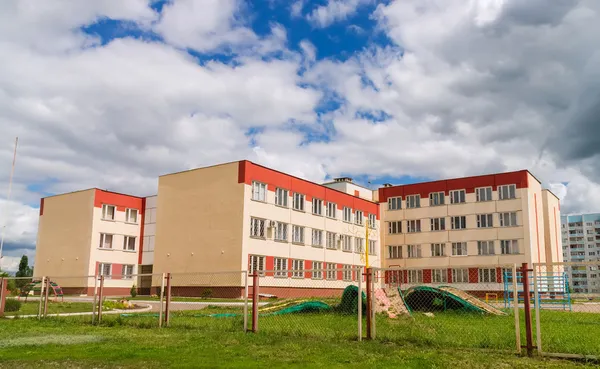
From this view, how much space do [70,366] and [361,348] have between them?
5.63 metres

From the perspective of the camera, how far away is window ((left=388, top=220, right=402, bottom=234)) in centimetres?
5952

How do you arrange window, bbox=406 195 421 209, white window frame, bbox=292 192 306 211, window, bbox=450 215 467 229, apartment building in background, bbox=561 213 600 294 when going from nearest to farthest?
white window frame, bbox=292 192 306 211, window, bbox=450 215 467 229, window, bbox=406 195 421 209, apartment building in background, bbox=561 213 600 294

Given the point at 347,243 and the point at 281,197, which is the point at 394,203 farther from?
the point at 281,197

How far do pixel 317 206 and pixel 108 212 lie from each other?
20.2m

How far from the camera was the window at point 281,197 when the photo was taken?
45.2m

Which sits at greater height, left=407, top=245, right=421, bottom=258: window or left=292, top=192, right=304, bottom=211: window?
left=292, top=192, right=304, bottom=211: window

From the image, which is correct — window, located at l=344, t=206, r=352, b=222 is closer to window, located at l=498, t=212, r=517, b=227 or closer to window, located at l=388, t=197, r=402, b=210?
window, located at l=388, t=197, r=402, b=210

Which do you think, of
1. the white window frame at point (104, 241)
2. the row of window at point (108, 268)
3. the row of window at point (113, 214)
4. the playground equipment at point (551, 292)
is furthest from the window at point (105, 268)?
the playground equipment at point (551, 292)

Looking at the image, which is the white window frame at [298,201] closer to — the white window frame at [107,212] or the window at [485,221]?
the white window frame at [107,212]

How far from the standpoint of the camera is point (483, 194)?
54094 millimetres

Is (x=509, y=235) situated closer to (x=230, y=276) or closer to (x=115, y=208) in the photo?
(x=230, y=276)

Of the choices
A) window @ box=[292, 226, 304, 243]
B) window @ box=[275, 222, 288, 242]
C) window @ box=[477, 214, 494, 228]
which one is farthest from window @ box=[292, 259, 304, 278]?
window @ box=[477, 214, 494, 228]

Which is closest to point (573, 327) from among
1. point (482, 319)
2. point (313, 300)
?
point (482, 319)

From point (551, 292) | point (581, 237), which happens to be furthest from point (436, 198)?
point (581, 237)
